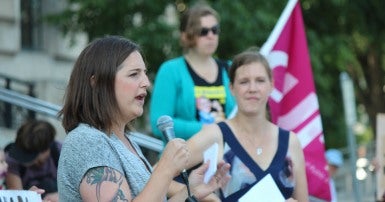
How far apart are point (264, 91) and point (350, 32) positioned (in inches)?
503

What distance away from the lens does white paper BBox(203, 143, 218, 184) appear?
16.2ft

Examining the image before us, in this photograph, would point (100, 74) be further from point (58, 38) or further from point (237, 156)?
point (58, 38)

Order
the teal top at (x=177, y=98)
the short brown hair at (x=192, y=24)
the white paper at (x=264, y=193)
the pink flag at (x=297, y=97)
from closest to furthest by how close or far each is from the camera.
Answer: the white paper at (x=264, y=193), the teal top at (x=177, y=98), the pink flag at (x=297, y=97), the short brown hair at (x=192, y=24)

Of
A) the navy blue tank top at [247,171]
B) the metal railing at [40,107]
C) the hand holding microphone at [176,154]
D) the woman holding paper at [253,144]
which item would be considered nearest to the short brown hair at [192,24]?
the woman holding paper at [253,144]

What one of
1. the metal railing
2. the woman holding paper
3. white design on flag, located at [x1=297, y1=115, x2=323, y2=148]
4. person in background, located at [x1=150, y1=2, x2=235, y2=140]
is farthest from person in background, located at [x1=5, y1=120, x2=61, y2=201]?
the woman holding paper

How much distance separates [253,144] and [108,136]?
1.78 meters

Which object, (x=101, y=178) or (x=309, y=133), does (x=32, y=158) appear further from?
(x=101, y=178)

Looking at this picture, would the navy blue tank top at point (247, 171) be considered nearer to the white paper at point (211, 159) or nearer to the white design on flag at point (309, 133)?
the white paper at point (211, 159)

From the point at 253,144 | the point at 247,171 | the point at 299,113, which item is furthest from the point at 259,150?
the point at 299,113

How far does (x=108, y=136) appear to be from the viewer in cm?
404

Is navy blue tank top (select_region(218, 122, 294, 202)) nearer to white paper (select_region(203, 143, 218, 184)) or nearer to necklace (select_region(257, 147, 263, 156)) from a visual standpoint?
necklace (select_region(257, 147, 263, 156))

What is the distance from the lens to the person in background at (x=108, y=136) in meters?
3.84

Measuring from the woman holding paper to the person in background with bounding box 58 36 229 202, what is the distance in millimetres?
1459

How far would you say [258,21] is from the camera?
13.5 meters
